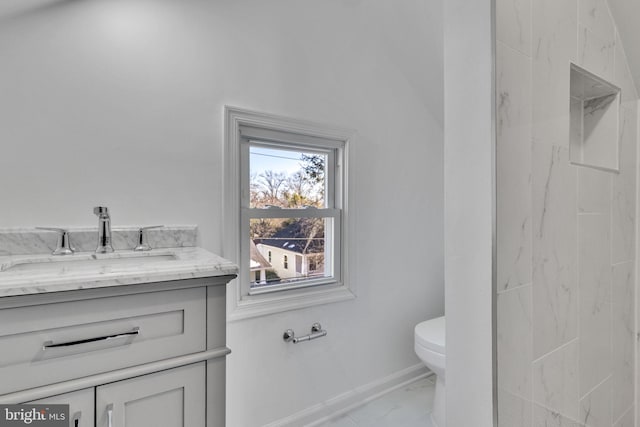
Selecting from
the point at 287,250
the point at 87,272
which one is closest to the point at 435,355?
the point at 287,250

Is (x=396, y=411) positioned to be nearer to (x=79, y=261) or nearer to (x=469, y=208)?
(x=469, y=208)

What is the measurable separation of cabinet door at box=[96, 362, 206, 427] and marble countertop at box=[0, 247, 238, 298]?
9.6 inches

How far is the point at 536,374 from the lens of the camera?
106 centimetres

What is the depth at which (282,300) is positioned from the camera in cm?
178

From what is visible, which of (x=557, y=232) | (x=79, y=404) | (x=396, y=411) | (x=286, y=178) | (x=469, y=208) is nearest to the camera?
(x=79, y=404)

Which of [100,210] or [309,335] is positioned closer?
[100,210]

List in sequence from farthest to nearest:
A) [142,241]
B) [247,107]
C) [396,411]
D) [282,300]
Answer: [396,411], [282,300], [247,107], [142,241]

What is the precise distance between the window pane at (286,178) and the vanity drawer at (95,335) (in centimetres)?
91

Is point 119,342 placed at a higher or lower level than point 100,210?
lower

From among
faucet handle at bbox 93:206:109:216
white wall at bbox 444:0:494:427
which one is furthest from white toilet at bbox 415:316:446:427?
faucet handle at bbox 93:206:109:216

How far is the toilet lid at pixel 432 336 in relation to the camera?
1.71m

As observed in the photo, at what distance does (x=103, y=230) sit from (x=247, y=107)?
0.80 metres

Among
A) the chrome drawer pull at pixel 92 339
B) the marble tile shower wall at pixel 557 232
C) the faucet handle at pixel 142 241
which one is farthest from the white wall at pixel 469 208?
the faucet handle at pixel 142 241

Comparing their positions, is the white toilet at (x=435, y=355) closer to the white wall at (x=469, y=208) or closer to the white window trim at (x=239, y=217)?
the white window trim at (x=239, y=217)
